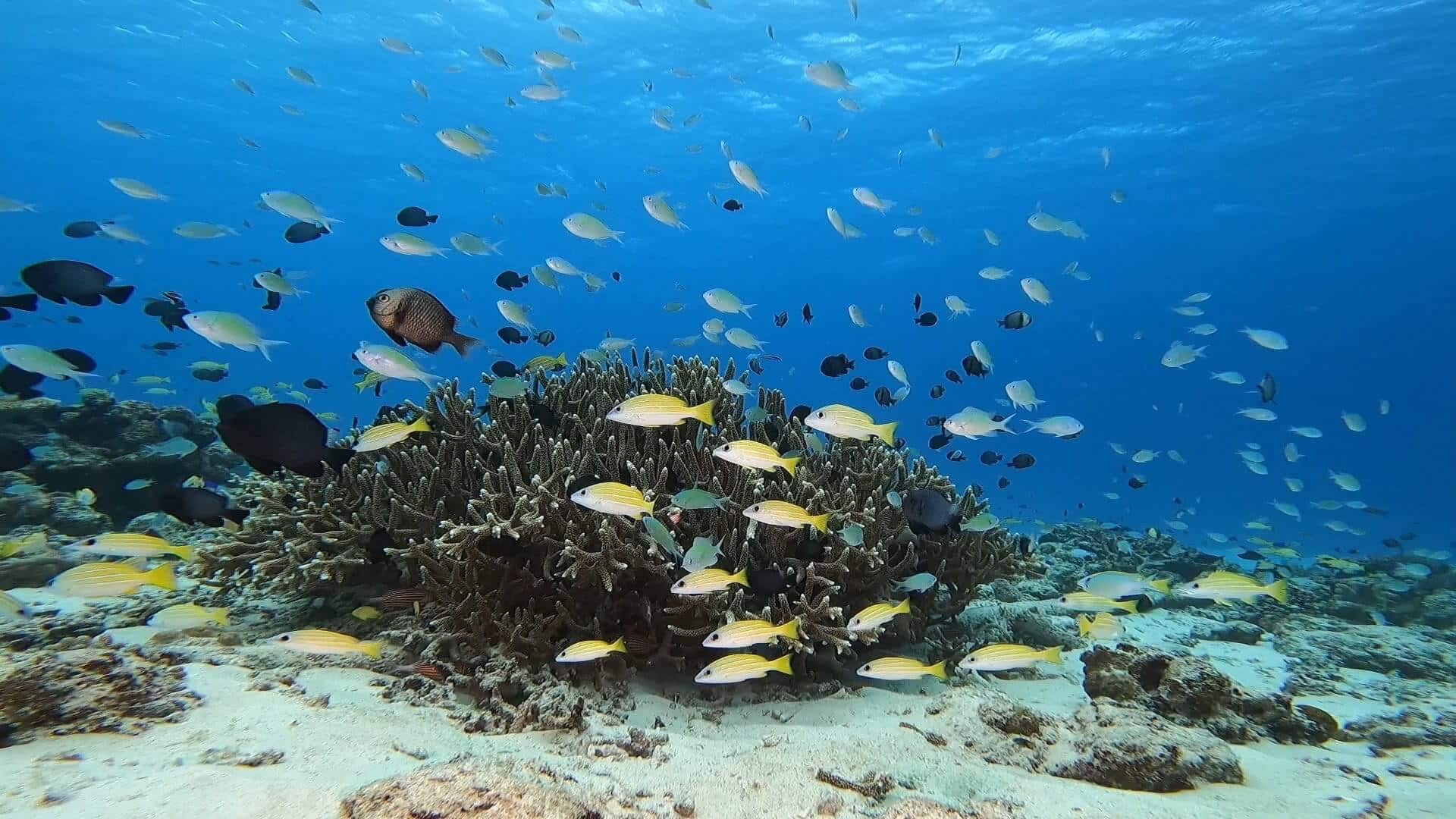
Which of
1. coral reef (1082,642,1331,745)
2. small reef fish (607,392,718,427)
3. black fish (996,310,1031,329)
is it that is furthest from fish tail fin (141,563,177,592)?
black fish (996,310,1031,329)

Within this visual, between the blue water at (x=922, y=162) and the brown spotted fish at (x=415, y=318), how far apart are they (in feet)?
13.0

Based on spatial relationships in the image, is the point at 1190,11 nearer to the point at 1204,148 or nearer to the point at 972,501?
the point at 1204,148

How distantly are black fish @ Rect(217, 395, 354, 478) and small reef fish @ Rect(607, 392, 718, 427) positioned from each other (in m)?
1.78

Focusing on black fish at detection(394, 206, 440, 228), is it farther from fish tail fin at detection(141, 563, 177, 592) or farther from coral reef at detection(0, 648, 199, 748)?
coral reef at detection(0, 648, 199, 748)

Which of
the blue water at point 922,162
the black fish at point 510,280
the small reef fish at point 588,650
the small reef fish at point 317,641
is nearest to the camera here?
the small reef fish at point 317,641

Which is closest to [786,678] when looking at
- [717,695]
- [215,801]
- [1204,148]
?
[717,695]

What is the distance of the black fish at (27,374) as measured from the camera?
22.2ft

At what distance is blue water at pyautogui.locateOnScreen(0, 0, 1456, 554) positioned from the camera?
28812 mm

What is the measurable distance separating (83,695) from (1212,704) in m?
6.70

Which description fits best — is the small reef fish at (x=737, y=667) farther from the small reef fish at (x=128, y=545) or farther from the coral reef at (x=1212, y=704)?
the small reef fish at (x=128, y=545)

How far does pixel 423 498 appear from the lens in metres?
5.20

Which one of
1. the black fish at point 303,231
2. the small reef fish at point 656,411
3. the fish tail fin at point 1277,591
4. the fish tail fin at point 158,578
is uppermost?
the black fish at point 303,231

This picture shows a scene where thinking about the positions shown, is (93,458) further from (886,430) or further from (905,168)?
(905,168)

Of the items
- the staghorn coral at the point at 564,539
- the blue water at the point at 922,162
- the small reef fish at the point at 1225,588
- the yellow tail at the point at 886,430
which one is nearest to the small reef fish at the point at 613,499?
the staghorn coral at the point at 564,539
